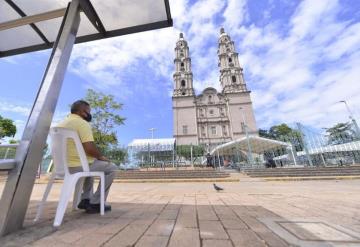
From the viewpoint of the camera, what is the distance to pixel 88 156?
2.09 meters

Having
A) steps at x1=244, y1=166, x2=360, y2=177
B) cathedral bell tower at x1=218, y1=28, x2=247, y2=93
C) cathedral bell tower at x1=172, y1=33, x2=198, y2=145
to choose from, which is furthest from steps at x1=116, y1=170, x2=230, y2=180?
cathedral bell tower at x1=218, y1=28, x2=247, y2=93

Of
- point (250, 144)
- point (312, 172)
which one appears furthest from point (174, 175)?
point (250, 144)

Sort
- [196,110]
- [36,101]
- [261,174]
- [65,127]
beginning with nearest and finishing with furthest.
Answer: [36,101] < [65,127] < [261,174] < [196,110]

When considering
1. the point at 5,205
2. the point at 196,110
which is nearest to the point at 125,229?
the point at 5,205

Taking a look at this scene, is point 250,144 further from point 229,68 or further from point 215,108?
point 229,68

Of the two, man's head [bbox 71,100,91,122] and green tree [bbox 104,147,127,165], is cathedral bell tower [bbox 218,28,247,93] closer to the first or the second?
green tree [bbox 104,147,127,165]

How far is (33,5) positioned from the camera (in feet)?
7.93

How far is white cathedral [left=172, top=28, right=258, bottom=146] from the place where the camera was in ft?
143

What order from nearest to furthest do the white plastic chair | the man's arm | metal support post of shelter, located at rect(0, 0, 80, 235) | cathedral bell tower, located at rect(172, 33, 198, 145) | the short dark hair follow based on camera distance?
metal support post of shelter, located at rect(0, 0, 80, 235), the white plastic chair, the man's arm, the short dark hair, cathedral bell tower, located at rect(172, 33, 198, 145)

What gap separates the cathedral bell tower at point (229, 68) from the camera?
1825 inches

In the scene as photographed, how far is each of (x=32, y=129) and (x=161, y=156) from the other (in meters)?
14.7

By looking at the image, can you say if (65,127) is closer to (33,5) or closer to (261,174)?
(33,5)

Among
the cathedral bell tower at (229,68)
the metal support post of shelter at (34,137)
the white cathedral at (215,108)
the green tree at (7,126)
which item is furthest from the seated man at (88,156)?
the cathedral bell tower at (229,68)

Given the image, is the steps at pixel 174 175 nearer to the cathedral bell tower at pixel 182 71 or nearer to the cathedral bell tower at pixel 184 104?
the cathedral bell tower at pixel 184 104
